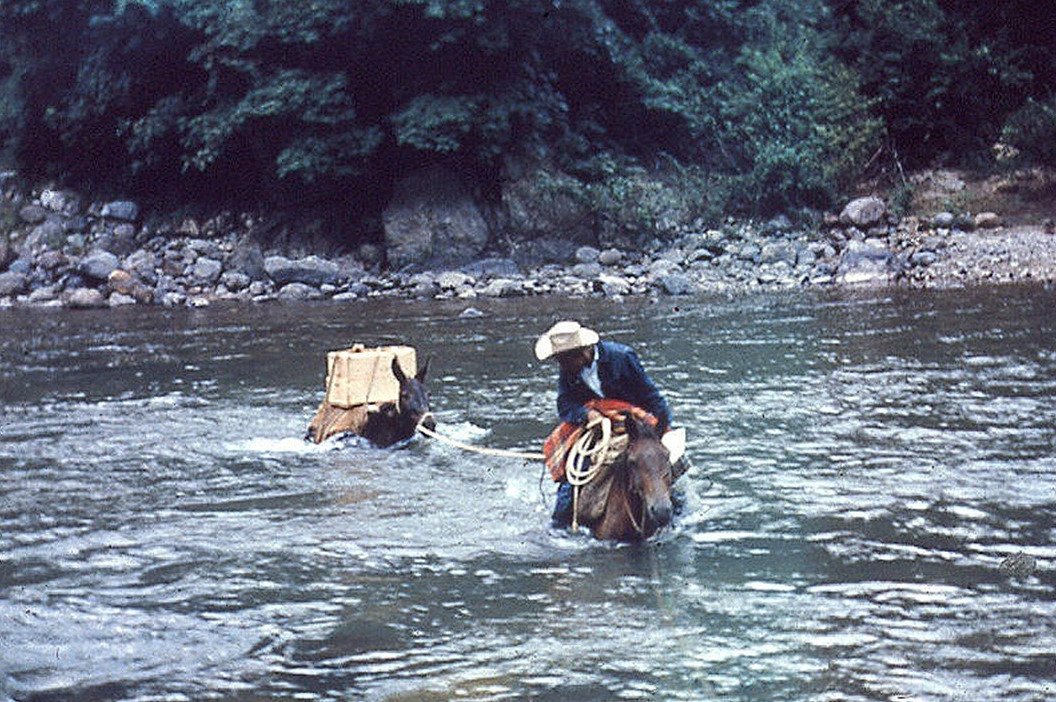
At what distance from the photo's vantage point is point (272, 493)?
9250 mm

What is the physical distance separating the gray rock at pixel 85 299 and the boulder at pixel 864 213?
12.2 metres

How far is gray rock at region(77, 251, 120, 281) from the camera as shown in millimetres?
24797

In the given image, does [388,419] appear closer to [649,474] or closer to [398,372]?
[398,372]

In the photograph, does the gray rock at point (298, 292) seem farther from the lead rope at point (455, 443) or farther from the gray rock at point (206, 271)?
the lead rope at point (455, 443)

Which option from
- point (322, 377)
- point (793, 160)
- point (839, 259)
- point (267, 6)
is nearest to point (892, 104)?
point (793, 160)

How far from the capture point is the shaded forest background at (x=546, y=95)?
24156mm

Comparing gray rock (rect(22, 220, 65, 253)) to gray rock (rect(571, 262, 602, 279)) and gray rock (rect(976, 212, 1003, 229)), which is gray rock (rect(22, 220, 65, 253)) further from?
gray rock (rect(976, 212, 1003, 229))

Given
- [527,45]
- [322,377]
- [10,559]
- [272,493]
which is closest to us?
[10,559]

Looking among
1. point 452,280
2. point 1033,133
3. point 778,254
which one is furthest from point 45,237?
point 1033,133

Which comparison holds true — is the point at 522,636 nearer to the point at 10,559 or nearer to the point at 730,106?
the point at 10,559

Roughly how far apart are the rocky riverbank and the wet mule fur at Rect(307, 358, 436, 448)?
10.3m

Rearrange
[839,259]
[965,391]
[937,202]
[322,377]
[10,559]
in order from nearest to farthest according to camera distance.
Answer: [10,559], [965,391], [322,377], [839,259], [937,202]

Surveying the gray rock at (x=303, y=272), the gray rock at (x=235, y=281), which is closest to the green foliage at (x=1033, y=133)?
the gray rock at (x=303, y=272)

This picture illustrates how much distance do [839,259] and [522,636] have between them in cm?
1644
